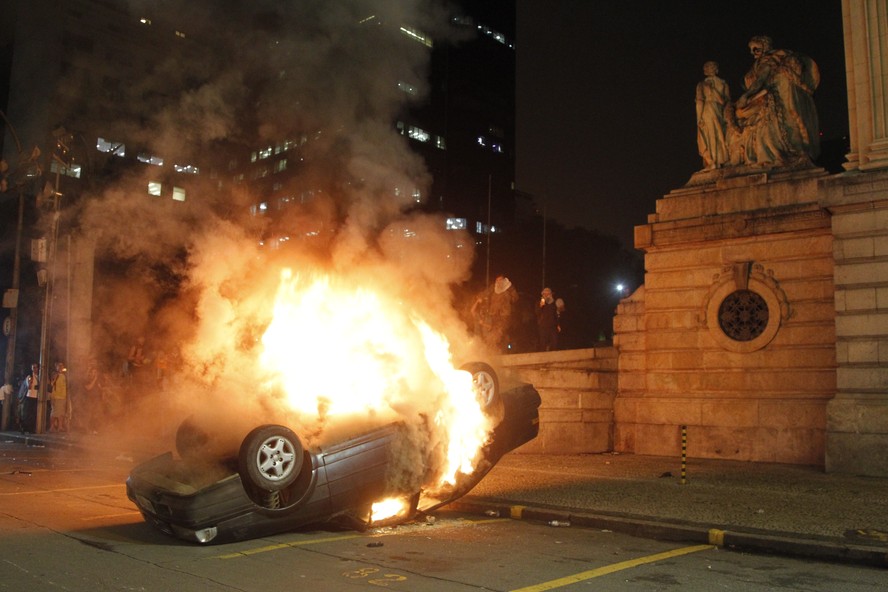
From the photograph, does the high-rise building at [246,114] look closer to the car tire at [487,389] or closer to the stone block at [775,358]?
the car tire at [487,389]

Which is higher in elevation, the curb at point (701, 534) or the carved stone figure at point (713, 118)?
the carved stone figure at point (713, 118)

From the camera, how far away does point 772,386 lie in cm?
1483

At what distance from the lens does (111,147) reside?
17.4m

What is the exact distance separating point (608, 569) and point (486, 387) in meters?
2.91

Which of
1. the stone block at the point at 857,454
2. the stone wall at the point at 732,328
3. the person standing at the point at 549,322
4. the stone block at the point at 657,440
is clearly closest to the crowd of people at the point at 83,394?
the person standing at the point at 549,322

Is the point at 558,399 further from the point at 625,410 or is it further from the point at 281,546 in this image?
the point at 281,546

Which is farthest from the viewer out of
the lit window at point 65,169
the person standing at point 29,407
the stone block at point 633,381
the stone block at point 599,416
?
the person standing at point 29,407

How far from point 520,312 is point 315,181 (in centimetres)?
910

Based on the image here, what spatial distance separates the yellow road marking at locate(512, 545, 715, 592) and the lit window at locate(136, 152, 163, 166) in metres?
11.7

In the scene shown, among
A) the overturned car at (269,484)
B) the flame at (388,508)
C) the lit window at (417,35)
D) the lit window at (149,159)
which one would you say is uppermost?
the lit window at (417,35)

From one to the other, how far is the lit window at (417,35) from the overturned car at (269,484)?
5.80 m

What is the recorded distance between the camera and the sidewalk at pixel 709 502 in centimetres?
772

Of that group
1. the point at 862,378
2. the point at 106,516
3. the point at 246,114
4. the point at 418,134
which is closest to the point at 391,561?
the point at 106,516

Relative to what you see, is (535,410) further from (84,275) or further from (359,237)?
(84,275)
